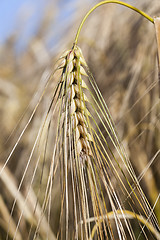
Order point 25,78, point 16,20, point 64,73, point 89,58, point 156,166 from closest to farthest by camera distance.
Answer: point 64,73 < point 156,166 < point 89,58 < point 25,78 < point 16,20

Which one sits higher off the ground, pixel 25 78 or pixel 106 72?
pixel 25 78

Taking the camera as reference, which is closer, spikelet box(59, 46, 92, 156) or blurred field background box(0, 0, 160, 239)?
spikelet box(59, 46, 92, 156)

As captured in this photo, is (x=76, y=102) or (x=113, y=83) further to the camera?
(x=113, y=83)

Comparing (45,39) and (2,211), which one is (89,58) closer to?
(45,39)

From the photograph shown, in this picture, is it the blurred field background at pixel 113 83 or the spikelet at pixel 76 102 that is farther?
the blurred field background at pixel 113 83

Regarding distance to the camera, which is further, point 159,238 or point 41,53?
point 41,53

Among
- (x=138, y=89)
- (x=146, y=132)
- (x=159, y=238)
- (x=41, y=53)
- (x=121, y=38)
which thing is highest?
(x=41, y=53)

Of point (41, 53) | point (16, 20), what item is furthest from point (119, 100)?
point (16, 20)

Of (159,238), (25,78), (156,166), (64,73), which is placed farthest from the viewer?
(25,78)
